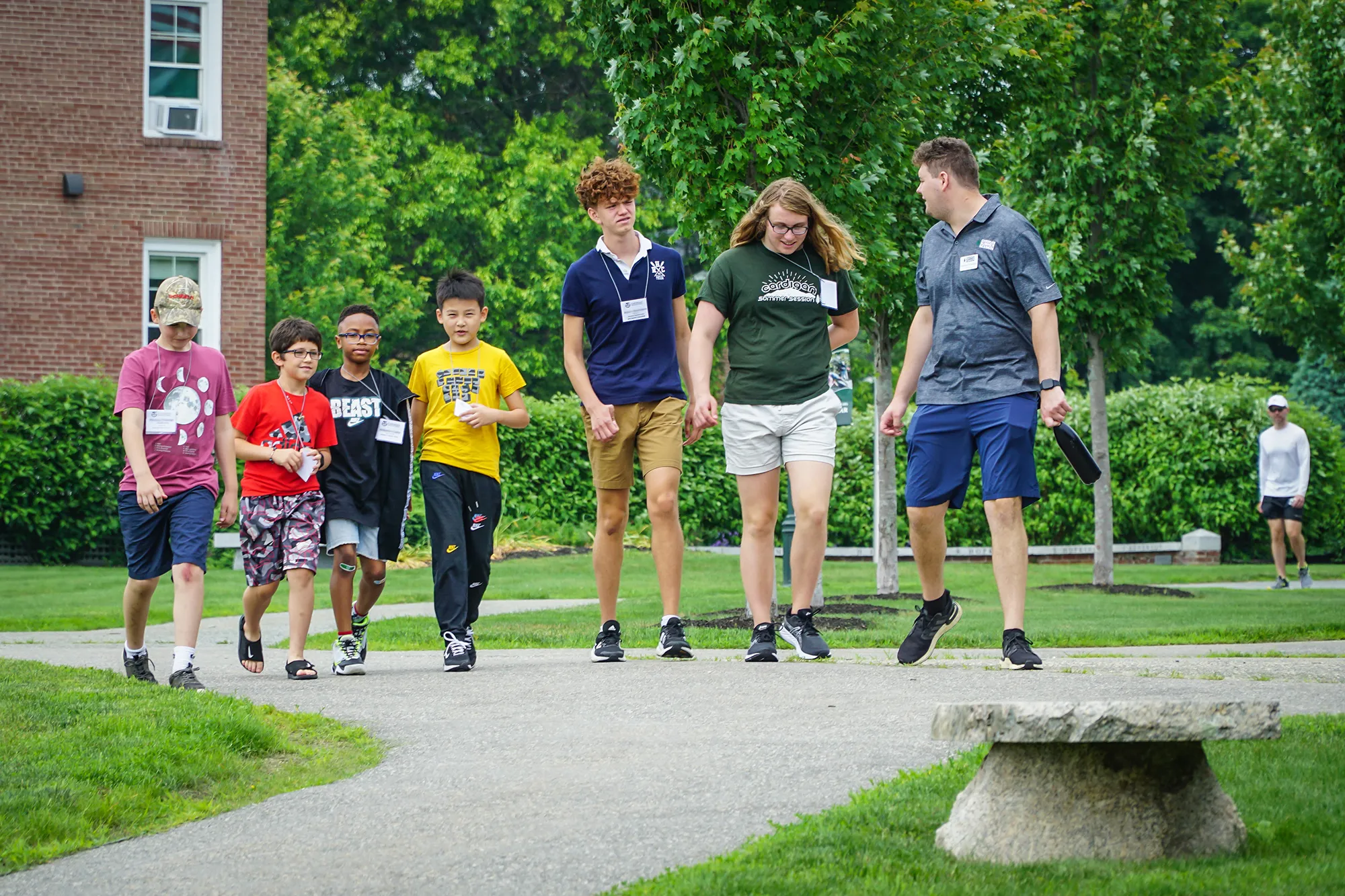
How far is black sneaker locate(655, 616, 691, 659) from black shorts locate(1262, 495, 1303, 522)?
11.3 meters

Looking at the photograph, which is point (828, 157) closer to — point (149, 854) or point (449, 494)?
point (449, 494)

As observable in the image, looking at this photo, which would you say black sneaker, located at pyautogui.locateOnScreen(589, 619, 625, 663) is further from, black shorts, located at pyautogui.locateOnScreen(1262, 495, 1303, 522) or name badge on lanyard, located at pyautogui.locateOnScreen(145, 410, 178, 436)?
black shorts, located at pyautogui.locateOnScreen(1262, 495, 1303, 522)

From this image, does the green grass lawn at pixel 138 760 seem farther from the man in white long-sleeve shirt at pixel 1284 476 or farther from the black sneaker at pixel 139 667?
the man in white long-sleeve shirt at pixel 1284 476

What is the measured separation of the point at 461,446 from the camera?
25.0 ft

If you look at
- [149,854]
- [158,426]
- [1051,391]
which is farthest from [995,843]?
[158,426]

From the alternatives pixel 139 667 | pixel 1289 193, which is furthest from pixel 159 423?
pixel 1289 193

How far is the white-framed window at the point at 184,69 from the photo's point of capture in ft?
68.7

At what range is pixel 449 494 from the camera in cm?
758

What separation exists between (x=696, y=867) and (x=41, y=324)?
62.8 feet

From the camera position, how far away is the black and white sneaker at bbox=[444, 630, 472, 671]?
746 centimetres

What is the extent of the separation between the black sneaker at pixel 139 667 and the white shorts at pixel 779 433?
2.95m

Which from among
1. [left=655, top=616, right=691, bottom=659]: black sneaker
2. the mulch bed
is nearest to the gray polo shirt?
[left=655, top=616, right=691, bottom=659]: black sneaker

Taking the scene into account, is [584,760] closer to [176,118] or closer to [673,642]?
[673,642]

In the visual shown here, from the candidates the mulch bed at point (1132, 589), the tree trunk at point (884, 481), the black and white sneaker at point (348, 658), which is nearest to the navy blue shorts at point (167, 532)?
the black and white sneaker at point (348, 658)
